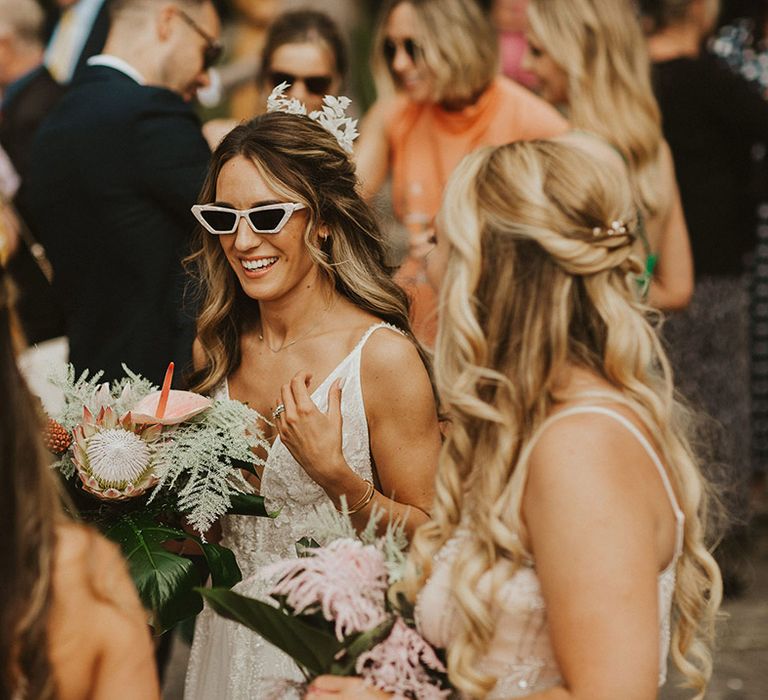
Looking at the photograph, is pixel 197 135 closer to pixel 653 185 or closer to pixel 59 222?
pixel 59 222

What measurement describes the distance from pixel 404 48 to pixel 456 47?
1.04 feet

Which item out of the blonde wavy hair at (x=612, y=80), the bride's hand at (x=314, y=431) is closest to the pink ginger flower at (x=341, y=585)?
the bride's hand at (x=314, y=431)

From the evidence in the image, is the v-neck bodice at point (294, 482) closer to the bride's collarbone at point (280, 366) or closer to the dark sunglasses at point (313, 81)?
the bride's collarbone at point (280, 366)

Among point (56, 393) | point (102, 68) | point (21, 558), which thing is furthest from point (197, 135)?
point (21, 558)

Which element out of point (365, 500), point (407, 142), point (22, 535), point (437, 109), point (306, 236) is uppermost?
point (22, 535)

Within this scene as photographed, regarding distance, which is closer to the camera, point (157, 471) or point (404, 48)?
point (157, 471)

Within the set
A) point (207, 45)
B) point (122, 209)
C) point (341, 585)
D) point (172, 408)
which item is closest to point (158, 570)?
point (172, 408)

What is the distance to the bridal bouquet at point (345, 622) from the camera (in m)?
2.13

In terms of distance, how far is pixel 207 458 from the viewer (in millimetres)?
2752

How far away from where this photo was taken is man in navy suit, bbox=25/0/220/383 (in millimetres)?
4195

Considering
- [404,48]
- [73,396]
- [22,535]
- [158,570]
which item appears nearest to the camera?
[22,535]

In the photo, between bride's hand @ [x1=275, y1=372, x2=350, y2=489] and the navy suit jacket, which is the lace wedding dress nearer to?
bride's hand @ [x1=275, y1=372, x2=350, y2=489]

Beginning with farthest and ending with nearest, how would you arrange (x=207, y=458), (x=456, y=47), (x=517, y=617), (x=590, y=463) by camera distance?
(x=456, y=47) < (x=207, y=458) < (x=517, y=617) < (x=590, y=463)

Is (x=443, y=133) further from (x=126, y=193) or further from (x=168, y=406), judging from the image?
(x=168, y=406)
